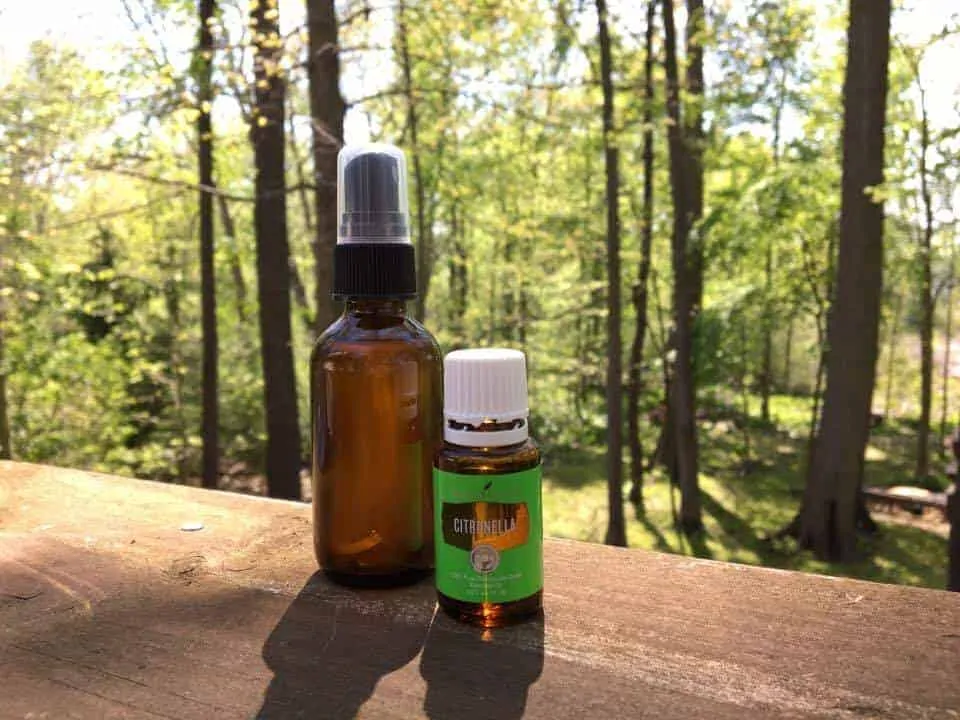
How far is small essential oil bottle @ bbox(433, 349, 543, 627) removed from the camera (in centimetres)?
82

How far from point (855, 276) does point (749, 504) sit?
4.96 metres

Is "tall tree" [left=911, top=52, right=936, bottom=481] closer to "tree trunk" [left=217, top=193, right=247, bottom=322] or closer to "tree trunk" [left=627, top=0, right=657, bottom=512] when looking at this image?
"tree trunk" [left=627, top=0, right=657, bottom=512]

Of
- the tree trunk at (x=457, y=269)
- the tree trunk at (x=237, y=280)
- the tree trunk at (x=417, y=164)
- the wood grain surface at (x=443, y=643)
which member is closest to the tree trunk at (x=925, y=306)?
the tree trunk at (x=417, y=164)

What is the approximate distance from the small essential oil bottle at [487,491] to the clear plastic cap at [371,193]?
0.60 feet

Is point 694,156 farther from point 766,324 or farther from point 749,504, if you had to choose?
point 749,504

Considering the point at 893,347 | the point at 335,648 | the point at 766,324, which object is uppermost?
the point at 335,648

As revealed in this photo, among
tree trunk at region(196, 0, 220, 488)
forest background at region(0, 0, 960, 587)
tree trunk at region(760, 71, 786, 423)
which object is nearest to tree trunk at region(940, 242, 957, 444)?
→ forest background at region(0, 0, 960, 587)

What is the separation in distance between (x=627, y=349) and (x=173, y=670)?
15722 mm

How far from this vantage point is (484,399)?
2.69ft

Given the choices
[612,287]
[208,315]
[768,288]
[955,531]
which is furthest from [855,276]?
[208,315]

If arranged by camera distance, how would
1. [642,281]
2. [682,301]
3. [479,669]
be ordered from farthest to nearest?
1. [642,281]
2. [682,301]
3. [479,669]

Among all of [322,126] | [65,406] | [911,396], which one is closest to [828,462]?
[322,126]

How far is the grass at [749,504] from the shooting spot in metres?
8.40

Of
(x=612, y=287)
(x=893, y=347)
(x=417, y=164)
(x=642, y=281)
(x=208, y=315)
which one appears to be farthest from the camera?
(x=893, y=347)
